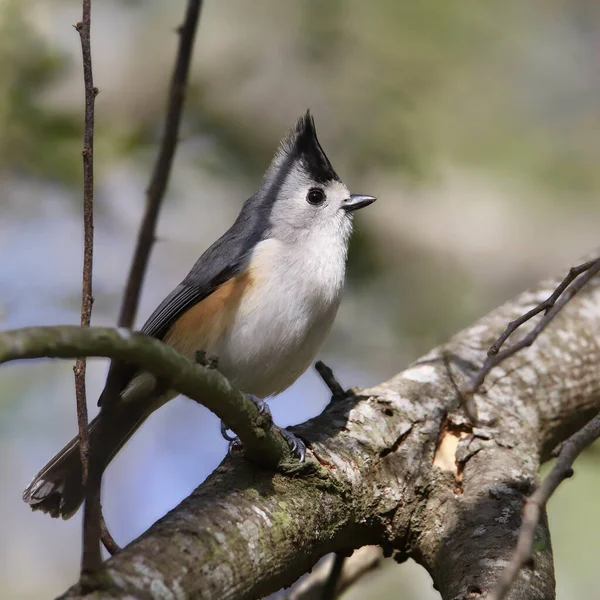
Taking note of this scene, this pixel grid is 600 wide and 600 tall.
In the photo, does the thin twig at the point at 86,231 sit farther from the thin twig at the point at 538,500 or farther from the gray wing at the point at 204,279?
the thin twig at the point at 538,500

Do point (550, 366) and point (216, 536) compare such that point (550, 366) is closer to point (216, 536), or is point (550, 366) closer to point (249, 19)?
point (216, 536)

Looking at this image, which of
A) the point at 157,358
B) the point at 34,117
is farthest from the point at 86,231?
the point at 34,117

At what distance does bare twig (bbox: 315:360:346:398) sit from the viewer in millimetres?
2641

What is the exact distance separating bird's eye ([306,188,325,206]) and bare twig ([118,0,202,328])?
4.49 feet

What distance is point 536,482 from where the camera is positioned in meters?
2.41

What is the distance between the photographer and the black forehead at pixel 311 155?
3346 millimetres

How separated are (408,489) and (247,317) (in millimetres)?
781

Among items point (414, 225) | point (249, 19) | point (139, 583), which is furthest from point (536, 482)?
point (249, 19)

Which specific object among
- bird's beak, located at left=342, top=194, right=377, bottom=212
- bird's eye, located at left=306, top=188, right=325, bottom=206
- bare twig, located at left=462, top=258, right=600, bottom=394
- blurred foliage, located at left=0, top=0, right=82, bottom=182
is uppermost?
blurred foliage, located at left=0, top=0, right=82, bottom=182

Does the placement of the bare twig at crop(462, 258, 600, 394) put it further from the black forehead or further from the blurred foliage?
the blurred foliage

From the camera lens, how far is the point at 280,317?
104 inches

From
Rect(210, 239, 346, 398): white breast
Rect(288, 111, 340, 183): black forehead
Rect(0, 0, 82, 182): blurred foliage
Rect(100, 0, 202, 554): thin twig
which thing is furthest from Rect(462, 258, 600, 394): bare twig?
Rect(0, 0, 82, 182): blurred foliage

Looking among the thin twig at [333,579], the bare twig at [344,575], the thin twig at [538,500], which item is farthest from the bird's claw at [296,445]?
the bare twig at [344,575]

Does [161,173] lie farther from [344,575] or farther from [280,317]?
[344,575]
